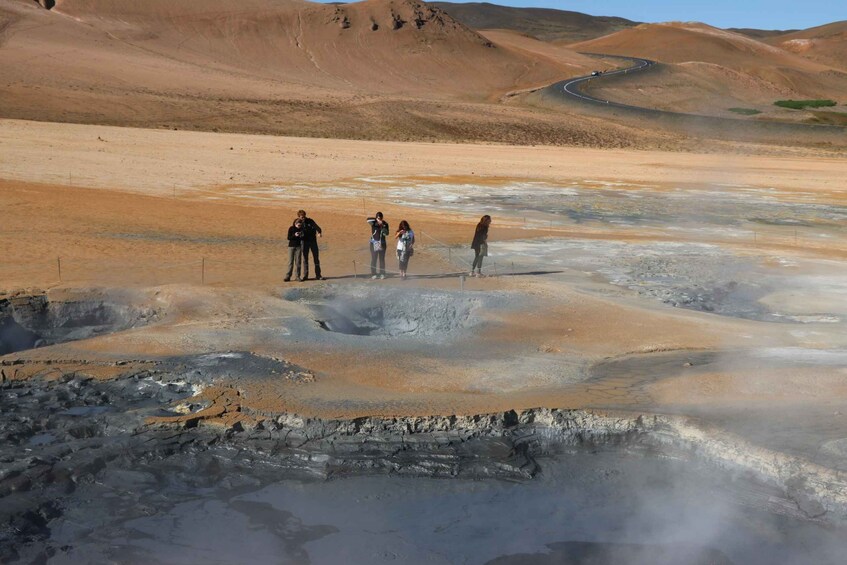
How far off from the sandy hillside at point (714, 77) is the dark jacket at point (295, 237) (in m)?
60.5

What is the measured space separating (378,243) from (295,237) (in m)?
1.48

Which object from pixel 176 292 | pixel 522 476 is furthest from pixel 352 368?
pixel 176 292

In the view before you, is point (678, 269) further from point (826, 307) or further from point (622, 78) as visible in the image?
point (622, 78)

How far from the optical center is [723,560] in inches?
316

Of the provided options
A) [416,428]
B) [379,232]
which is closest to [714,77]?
[379,232]

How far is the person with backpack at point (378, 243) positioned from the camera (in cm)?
1703

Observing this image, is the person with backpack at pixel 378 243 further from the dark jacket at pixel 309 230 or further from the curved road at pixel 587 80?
the curved road at pixel 587 80

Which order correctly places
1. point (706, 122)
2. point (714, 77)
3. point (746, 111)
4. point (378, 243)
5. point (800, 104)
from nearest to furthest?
point (378, 243) < point (706, 122) < point (746, 111) < point (800, 104) < point (714, 77)

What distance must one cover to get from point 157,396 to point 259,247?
9.87 m

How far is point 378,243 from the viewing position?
55.8 ft

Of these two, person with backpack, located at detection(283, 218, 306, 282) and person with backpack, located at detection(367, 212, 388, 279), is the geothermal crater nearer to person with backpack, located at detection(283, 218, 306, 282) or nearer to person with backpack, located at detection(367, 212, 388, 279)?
person with backpack, located at detection(283, 218, 306, 282)

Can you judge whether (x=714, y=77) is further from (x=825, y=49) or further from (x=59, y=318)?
(x=59, y=318)

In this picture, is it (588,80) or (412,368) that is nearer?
(412,368)

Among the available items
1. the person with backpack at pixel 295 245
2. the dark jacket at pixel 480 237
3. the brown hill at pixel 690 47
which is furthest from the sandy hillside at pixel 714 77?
the person with backpack at pixel 295 245
